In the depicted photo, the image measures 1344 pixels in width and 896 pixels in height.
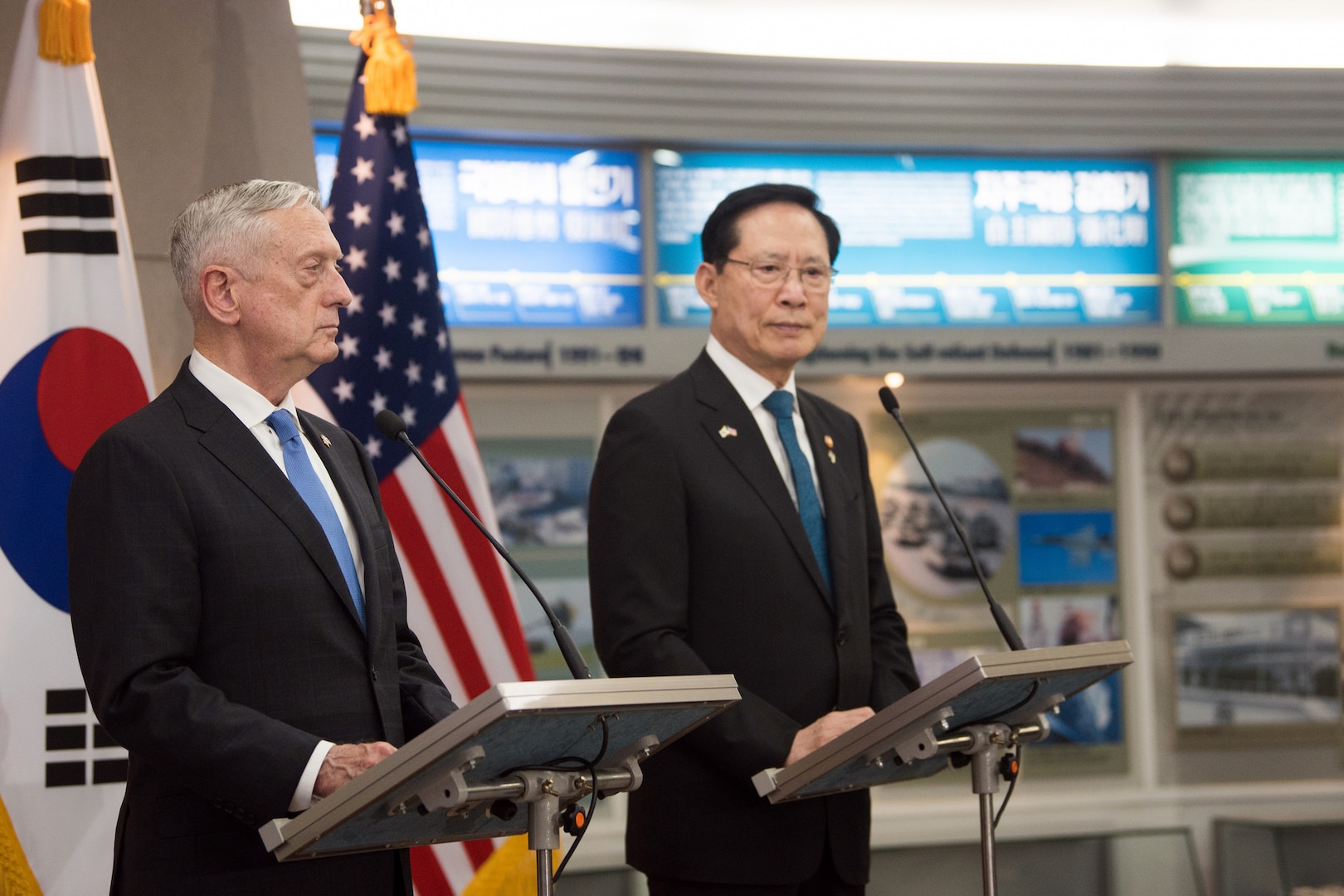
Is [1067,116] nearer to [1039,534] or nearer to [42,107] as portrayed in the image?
[1039,534]

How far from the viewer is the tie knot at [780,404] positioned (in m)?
2.62

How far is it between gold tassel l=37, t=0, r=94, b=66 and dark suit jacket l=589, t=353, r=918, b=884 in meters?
1.36

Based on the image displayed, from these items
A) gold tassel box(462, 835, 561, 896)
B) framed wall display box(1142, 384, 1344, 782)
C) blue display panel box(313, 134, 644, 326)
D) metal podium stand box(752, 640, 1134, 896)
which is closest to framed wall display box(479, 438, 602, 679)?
blue display panel box(313, 134, 644, 326)

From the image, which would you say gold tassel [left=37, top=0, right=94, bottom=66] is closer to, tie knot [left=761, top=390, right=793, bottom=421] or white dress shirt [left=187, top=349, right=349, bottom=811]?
white dress shirt [left=187, top=349, right=349, bottom=811]

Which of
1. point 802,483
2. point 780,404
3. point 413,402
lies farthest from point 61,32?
point 802,483

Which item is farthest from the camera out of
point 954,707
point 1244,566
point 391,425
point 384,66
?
point 1244,566

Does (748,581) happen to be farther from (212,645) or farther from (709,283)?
(212,645)

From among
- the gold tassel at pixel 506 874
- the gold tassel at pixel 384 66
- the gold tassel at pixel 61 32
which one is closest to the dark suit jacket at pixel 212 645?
the gold tassel at pixel 61 32

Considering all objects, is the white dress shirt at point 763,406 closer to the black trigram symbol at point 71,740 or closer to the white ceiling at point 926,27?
the black trigram symbol at point 71,740

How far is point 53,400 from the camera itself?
8.81 feet

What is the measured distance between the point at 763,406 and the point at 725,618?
0.44 metres

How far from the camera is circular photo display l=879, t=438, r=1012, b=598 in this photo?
5.43m

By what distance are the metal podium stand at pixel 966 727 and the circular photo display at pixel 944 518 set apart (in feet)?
10.6

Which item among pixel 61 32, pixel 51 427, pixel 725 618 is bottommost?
pixel 725 618
